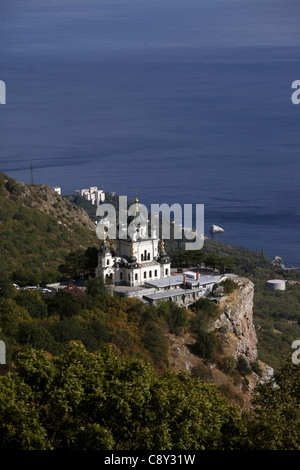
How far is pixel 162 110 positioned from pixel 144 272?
303 feet

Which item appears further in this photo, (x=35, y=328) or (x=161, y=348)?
(x=161, y=348)

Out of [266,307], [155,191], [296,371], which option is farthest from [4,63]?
[296,371]

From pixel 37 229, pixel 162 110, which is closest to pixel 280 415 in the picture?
pixel 37 229

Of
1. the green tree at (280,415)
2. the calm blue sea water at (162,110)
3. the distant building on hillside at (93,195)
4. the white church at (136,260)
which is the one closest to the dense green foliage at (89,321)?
the white church at (136,260)

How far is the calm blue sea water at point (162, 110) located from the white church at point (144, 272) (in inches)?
1138

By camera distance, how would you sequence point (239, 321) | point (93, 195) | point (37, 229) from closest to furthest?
point (239, 321) < point (37, 229) < point (93, 195)

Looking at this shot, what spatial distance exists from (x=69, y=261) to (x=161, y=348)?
6.22 m

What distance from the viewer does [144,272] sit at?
2756cm

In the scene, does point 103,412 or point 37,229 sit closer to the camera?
point 103,412

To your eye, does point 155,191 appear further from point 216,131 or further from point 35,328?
point 35,328

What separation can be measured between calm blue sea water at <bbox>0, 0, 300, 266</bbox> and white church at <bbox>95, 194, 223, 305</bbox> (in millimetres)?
28913

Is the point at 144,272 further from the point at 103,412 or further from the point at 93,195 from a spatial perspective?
the point at 93,195

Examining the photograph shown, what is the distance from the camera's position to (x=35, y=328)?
21.2 m

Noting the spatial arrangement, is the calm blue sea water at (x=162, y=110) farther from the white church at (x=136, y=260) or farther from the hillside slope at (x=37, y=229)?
the white church at (x=136, y=260)
